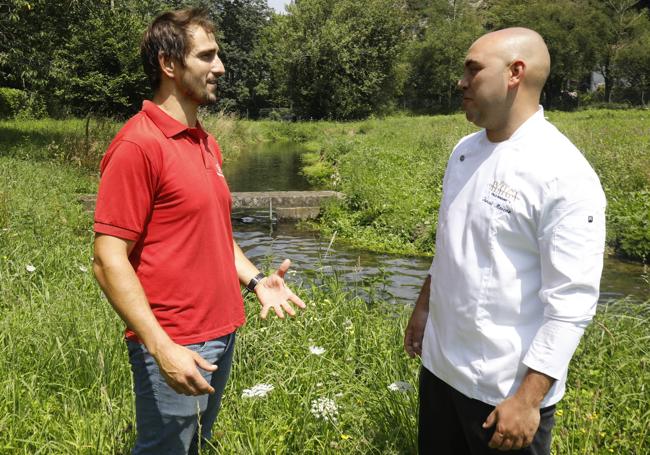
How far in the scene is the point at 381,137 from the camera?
25812 mm

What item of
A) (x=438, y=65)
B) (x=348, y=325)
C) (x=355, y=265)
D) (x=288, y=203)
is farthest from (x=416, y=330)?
(x=438, y=65)

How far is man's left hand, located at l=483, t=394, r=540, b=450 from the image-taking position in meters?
1.82

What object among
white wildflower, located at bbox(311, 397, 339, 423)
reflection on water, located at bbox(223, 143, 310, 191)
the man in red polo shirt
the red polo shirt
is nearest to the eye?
the man in red polo shirt

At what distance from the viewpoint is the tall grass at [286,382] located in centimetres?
286

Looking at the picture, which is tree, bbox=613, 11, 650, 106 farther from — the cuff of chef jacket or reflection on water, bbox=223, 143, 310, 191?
the cuff of chef jacket

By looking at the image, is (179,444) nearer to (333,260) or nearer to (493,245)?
(493,245)

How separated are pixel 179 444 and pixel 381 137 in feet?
79.9

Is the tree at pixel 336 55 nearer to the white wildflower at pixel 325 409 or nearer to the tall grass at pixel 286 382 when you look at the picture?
the tall grass at pixel 286 382

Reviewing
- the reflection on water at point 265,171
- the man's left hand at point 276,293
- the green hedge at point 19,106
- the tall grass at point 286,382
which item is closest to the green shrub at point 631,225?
the tall grass at point 286,382

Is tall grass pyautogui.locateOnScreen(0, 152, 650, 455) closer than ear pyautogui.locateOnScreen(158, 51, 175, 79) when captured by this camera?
No

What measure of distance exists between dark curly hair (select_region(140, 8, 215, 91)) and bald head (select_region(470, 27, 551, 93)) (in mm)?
1002

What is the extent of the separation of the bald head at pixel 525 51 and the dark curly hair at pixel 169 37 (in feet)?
3.29

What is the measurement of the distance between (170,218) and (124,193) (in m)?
0.18

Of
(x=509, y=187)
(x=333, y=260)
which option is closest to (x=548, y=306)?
(x=509, y=187)
